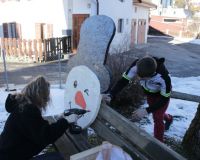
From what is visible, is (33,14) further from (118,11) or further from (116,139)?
(116,139)

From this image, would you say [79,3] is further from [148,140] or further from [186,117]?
[148,140]

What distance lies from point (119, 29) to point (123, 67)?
15.3 m

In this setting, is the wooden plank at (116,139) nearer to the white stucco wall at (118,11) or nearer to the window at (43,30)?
the window at (43,30)

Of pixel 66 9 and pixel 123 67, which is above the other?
pixel 66 9

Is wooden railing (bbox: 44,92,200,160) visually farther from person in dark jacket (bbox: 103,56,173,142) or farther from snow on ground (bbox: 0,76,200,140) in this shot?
snow on ground (bbox: 0,76,200,140)

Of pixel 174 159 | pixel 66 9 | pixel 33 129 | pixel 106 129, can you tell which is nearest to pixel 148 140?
pixel 174 159

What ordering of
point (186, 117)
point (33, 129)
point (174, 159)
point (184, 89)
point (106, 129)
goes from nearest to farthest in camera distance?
point (174, 159), point (33, 129), point (106, 129), point (186, 117), point (184, 89)

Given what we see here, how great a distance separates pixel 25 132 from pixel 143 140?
3.23 feet

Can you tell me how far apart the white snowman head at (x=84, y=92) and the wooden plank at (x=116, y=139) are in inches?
3.6

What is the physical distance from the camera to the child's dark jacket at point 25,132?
2.52 meters

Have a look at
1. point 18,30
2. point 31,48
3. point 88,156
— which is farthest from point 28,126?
point 18,30

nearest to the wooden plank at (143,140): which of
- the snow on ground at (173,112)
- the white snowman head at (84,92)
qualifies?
the white snowman head at (84,92)

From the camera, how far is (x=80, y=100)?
325 centimetres

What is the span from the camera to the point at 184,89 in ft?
28.1
